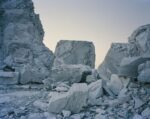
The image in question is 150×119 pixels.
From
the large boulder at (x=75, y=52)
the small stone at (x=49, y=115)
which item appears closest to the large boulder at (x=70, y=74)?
the small stone at (x=49, y=115)

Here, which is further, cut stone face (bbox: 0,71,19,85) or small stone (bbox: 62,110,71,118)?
cut stone face (bbox: 0,71,19,85)

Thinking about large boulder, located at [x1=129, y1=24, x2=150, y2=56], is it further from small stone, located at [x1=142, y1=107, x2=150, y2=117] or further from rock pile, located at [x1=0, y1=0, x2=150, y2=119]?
small stone, located at [x1=142, y1=107, x2=150, y2=117]

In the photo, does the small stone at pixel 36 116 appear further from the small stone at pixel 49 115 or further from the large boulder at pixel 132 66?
the large boulder at pixel 132 66

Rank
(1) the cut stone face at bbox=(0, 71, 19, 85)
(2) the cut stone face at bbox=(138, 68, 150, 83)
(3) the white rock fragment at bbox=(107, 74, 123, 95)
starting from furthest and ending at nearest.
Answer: (1) the cut stone face at bbox=(0, 71, 19, 85)
(3) the white rock fragment at bbox=(107, 74, 123, 95)
(2) the cut stone face at bbox=(138, 68, 150, 83)

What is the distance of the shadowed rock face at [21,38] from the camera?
13055mm

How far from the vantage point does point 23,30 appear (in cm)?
1399

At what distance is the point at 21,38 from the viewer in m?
13.8

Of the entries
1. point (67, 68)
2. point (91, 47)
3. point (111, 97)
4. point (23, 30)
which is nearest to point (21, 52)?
point (23, 30)

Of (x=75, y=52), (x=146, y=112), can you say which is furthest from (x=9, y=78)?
(x=146, y=112)

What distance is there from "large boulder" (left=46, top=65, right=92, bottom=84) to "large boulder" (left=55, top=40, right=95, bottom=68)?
647 cm

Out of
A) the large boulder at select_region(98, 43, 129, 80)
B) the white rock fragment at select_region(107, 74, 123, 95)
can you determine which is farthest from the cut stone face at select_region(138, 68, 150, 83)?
the large boulder at select_region(98, 43, 129, 80)

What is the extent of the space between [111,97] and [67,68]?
2.66 m

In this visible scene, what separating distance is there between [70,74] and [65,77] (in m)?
0.22

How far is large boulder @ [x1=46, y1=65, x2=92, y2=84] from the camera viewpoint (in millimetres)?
8219
